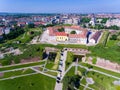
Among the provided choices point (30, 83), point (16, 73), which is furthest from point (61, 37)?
point (30, 83)

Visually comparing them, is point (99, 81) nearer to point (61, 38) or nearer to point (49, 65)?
point (49, 65)

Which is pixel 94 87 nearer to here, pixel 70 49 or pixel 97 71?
pixel 97 71

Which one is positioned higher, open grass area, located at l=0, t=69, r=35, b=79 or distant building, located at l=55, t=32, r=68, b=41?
distant building, located at l=55, t=32, r=68, b=41

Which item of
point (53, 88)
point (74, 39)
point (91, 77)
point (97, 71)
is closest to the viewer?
point (53, 88)

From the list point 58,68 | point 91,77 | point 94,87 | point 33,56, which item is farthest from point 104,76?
point 33,56

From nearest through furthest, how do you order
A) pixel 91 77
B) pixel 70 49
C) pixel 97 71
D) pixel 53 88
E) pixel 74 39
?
pixel 53 88
pixel 91 77
pixel 97 71
pixel 70 49
pixel 74 39

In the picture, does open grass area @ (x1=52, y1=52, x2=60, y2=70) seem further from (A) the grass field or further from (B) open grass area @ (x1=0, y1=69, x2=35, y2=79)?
(B) open grass area @ (x1=0, y1=69, x2=35, y2=79)

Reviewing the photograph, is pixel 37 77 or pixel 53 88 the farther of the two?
pixel 37 77

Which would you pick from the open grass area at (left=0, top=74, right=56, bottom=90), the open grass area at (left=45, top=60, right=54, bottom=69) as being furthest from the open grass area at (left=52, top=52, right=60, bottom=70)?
the open grass area at (left=0, top=74, right=56, bottom=90)

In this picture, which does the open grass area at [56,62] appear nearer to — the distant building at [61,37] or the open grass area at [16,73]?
the open grass area at [16,73]
